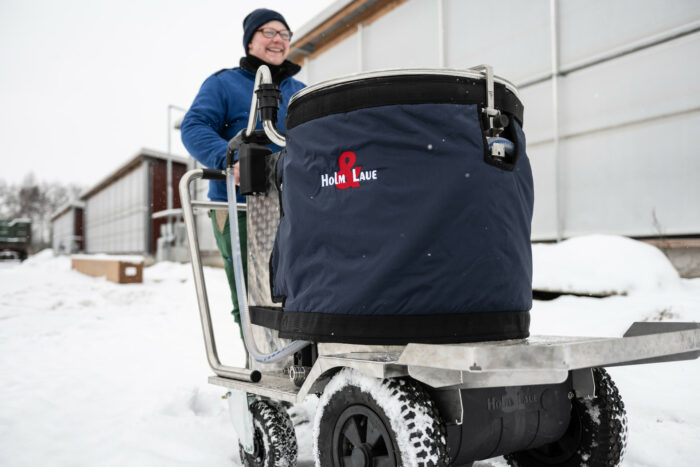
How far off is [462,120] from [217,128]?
54.8 inches

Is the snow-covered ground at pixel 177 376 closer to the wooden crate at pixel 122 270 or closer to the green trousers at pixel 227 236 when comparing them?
the green trousers at pixel 227 236

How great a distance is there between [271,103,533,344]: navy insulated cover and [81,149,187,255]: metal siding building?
26.3 metres

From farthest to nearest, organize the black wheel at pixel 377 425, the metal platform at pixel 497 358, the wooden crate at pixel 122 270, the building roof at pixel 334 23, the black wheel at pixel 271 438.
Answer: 1. the wooden crate at pixel 122 270
2. the building roof at pixel 334 23
3. the black wheel at pixel 271 438
4. the black wheel at pixel 377 425
5. the metal platform at pixel 497 358

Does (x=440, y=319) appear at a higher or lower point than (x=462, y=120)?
lower

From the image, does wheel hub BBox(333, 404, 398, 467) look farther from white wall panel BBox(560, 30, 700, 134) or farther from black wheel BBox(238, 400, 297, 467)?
white wall panel BBox(560, 30, 700, 134)

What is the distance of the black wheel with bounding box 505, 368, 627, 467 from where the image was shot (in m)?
1.72

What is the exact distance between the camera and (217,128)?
2.52m

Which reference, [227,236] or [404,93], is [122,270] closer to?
[227,236]

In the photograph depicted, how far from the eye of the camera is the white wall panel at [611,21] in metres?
5.55

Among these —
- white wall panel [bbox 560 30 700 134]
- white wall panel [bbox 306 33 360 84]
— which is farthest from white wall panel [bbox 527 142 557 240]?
white wall panel [bbox 306 33 360 84]

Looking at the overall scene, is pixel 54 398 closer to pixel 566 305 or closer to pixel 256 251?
pixel 256 251

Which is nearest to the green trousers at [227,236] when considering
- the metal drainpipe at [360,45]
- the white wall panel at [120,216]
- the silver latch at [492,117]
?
the silver latch at [492,117]

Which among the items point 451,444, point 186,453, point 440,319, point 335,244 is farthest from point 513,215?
point 186,453

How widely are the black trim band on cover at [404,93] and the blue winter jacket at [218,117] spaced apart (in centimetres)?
85
